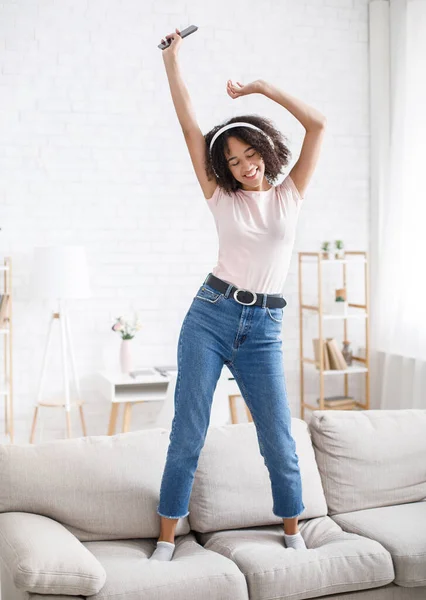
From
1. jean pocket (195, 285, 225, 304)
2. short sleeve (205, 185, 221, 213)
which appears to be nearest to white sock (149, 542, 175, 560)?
jean pocket (195, 285, 225, 304)

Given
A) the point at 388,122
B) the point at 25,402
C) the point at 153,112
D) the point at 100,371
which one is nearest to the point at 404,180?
the point at 388,122

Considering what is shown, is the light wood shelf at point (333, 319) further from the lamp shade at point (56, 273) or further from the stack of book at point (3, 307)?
the stack of book at point (3, 307)

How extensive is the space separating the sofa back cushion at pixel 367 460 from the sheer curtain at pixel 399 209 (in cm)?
197

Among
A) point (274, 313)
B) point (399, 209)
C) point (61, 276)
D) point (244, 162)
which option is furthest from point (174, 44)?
point (399, 209)

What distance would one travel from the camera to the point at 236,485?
2566 millimetres

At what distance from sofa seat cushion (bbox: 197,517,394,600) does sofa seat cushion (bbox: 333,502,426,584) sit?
49mm

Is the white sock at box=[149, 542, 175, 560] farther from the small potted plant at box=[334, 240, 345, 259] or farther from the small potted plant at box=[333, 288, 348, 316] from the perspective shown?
the small potted plant at box=[334, 240, 345, 259]

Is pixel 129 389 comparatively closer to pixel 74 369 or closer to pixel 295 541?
pixel 74 369

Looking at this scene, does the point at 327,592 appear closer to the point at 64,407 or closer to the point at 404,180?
the point at 64,407

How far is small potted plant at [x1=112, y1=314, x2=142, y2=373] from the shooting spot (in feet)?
15.0

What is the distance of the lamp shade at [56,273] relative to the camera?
429cm

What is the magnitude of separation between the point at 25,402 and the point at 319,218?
7.53ft

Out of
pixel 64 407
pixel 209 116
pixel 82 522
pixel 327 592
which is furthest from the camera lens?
pixel 209 116

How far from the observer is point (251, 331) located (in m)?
2.34
